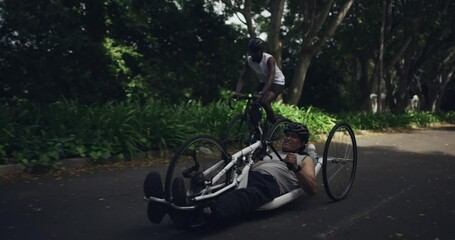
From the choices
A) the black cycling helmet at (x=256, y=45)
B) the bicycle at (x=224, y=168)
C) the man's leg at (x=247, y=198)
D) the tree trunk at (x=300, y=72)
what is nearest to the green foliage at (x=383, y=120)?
the tree trunk at (x=300, y=72)

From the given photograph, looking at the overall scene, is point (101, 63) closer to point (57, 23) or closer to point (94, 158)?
point (57, 23)

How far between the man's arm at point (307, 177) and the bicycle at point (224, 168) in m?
0.14

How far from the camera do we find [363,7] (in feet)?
62.9

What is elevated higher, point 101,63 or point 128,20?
point 128,20

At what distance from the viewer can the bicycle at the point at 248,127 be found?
5.84m

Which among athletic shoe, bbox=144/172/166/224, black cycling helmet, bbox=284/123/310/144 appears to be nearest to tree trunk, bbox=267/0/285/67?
black cycling helmet, bbox=284/123/310/144

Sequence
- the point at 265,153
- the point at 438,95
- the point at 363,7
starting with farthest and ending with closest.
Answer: the point at 438,95 → the point at 363,7 → the point at 265,153

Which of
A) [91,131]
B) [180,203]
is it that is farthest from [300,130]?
[91,131]

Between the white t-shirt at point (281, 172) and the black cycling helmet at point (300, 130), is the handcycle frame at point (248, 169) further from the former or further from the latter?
the black cycling helmet at point (300, 130)

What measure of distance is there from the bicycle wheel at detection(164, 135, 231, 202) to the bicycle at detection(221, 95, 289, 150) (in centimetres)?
139

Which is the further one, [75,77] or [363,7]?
[363,7]

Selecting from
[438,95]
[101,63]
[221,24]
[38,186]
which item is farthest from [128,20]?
[438,95]

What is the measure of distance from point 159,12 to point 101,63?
3.13 meters

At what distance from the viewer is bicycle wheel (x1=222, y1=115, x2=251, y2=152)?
5854 mm
